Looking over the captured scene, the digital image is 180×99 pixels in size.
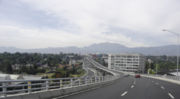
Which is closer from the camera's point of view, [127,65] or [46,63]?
[46,63]

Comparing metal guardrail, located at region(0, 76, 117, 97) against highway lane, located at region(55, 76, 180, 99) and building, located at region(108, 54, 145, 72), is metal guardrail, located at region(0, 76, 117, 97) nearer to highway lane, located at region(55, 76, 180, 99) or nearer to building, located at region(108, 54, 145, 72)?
highway lane, located at region(55, 76, 180, 99)

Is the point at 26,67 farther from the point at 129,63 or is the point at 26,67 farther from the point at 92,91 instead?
the point at 129,63

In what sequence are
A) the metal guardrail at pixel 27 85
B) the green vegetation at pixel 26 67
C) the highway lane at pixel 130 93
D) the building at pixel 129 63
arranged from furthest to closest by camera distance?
the building at pixel 129 63, the green vegetation at pixel 26 67, the highway lane at pixel 130 93, the metal guardrail at pixel 27 85

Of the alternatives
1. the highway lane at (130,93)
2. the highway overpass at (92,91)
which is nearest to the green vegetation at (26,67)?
the highway overpass at (92,91)

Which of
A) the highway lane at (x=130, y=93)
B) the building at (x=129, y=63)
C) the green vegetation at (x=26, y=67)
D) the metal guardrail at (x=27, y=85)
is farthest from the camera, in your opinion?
the building at (x=129, y=63)

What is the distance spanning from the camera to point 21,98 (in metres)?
9.24

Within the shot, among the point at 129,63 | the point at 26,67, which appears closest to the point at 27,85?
the point at 26,67

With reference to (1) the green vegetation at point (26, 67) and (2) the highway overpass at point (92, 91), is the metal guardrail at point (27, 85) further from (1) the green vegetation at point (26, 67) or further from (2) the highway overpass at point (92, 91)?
(1) the green vegetation at point (26, 67)

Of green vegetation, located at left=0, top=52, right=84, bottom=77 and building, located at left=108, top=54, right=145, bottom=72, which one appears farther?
building, located at left=108, top=54, right=145, bottom=72

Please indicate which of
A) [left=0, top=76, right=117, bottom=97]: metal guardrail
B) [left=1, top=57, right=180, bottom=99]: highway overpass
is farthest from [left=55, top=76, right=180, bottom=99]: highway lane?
[left=0, top=76, right=117, bottom=97]: metal guardrail

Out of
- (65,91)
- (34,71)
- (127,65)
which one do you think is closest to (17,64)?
(34,71)

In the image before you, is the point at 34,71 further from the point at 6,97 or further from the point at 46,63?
the point at 6,97

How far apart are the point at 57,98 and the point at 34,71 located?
54.2 meters

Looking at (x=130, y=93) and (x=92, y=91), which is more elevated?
(x=130, y=93)
